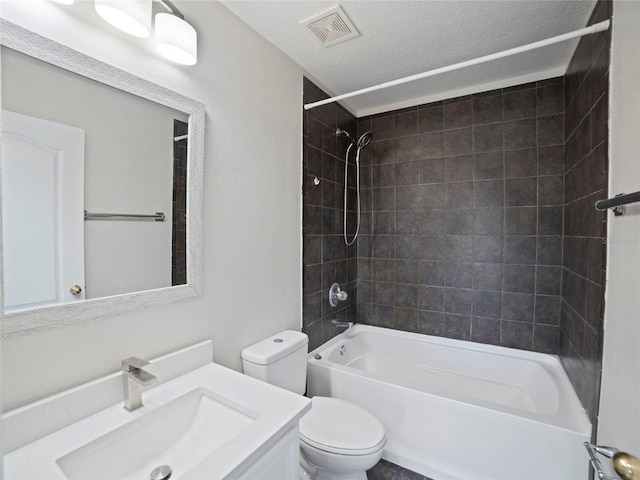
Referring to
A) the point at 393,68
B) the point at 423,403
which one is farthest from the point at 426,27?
the point at 423,403

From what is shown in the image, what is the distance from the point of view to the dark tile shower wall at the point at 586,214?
135 cm

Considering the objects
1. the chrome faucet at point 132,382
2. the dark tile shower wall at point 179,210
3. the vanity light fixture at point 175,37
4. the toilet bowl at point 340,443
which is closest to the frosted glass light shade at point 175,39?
the vanity light fixture at point 175,37

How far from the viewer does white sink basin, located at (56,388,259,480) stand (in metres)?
0.86

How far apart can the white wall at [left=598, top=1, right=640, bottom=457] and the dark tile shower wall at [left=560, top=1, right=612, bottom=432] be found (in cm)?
9

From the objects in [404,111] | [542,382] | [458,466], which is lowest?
[458,466]

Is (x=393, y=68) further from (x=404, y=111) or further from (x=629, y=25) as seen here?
(x=629, y=25)

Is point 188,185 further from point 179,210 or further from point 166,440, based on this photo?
point 166,440

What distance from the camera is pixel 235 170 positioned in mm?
1552

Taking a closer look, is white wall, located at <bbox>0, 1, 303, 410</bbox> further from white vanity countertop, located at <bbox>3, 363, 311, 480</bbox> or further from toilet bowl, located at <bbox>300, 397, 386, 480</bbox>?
toilet bowl, located at <bbox>300, 397, 386, 480</bbox>

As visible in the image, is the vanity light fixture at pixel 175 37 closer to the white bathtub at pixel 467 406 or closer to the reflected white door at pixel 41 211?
the reflected white door at pixel 41 211

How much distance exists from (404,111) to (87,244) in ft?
8.21

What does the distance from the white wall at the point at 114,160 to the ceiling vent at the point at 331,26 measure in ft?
2.87

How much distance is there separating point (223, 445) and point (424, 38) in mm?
2154

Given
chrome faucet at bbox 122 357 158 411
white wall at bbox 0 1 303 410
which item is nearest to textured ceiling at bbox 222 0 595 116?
white wall at bbox 0 1 303 410
